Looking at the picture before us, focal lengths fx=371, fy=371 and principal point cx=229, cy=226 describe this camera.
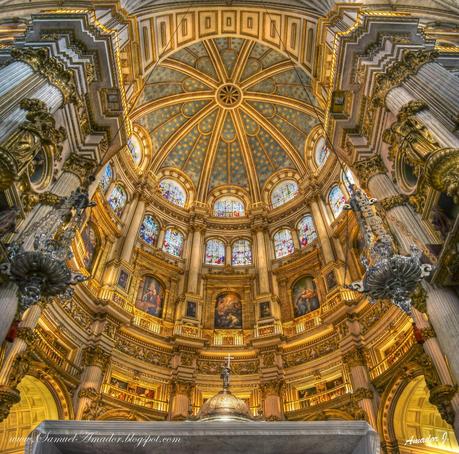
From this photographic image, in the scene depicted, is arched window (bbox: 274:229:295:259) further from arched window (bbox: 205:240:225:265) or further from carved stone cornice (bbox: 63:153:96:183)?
carved stone cornice (bbox: 63:153:96:183)

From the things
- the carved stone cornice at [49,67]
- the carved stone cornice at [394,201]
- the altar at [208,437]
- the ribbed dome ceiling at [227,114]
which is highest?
the ribbed dome ceiling at [227,114]

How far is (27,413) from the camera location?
15328mm

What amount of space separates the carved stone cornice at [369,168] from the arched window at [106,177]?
14.7 m

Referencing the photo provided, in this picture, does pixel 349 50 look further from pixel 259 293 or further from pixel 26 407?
pixel 26 407

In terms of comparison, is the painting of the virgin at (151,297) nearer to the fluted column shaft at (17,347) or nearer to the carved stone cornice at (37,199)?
the fluted column shaft at (17,347)

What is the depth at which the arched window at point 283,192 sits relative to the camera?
28.3m

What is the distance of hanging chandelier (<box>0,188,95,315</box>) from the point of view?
23.6 feet

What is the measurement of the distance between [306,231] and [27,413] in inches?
722

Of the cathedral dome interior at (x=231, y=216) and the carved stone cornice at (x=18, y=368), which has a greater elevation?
the cathedral dome interior at (x=231, y=216)

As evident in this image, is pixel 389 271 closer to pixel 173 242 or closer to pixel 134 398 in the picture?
pixel 134 398

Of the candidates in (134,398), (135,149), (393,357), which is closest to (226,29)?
(135,149)

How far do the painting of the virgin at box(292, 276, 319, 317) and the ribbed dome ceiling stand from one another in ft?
29.2

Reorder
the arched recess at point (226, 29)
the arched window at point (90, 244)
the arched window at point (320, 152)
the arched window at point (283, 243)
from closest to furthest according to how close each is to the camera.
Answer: the arched recess at point (226, 29)
the arched window at point (90, 244)
the arched window at point (283, 243)
the arched window at point (320, 152)

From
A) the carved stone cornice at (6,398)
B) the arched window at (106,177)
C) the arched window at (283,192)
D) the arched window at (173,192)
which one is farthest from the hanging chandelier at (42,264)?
the arched window at (283,192)
